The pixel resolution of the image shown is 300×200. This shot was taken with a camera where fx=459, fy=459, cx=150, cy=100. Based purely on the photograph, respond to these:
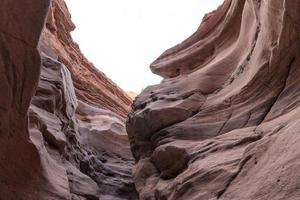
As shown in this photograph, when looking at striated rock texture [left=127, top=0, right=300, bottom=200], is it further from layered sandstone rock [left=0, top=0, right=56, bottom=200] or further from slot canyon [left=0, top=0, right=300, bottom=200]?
layered sandstone rock [left=0, top=0, right=56, bottom=200]

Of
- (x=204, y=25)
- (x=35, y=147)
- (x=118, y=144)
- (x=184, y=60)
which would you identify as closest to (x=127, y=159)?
(x=118, y=144)

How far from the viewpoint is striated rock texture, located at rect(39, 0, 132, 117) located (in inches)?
982

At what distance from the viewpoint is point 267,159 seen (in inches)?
296

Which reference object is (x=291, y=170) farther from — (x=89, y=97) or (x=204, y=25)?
(x=89, y=97)

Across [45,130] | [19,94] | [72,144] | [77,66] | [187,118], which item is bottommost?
[19,94]

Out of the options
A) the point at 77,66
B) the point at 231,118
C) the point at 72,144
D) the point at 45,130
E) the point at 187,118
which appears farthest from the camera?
the point at 77,66

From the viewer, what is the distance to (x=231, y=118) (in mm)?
11570

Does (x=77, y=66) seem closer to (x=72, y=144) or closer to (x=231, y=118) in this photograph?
(x=72, y=144)

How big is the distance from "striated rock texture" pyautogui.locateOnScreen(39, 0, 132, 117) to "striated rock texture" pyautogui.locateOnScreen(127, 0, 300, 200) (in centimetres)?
905

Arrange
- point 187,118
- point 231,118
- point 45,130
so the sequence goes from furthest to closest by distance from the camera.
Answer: point 187,118
point 45,130
point 231,118

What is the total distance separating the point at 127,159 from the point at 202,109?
27.8ft

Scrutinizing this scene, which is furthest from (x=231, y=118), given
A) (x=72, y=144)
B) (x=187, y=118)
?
(x=72, y=144)

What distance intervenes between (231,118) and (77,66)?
55.1 ft

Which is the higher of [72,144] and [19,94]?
[72,144]
